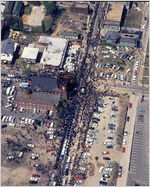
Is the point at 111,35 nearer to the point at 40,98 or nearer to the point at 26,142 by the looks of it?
the point at 40,98

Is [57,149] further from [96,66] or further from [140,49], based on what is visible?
[140,49]

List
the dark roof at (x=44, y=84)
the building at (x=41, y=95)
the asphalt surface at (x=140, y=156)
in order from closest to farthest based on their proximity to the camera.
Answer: the asphalt surface at (x=140, y=156)
the building at (x=41, y=95)
the dark roof at (x=44, y=84)

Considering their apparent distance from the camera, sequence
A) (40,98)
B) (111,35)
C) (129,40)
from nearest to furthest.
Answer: (40,98), (129,40), (111,35)

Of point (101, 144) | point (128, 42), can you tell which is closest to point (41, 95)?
point (101, 144)

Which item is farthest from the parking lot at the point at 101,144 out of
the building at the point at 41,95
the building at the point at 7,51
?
the building at the point at 7,51

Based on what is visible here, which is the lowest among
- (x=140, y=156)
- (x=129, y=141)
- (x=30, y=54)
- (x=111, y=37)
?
(x=140, y=156)

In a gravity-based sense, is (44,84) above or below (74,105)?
above

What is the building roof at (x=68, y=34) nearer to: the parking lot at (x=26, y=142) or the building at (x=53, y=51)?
the building at (x=53, y=51)
